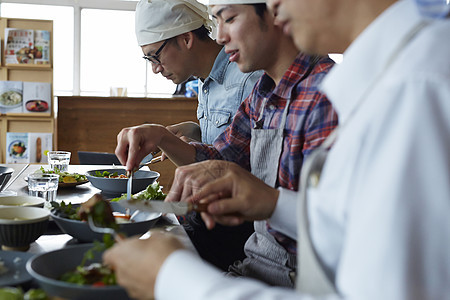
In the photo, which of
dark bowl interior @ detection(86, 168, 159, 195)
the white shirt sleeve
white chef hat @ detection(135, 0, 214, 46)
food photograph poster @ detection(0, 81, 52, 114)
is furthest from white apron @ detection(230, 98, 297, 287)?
food photograph poster @ detection(0, 81, 52, 114)

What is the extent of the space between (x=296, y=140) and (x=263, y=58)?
0.37 metres

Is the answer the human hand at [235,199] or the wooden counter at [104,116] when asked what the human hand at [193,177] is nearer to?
the human hand at [235,199]

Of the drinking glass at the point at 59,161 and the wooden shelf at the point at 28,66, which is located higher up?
the wooden shelf at the point at 28,66

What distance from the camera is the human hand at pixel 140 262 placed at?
2.53 feet

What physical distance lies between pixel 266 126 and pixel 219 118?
87 cm

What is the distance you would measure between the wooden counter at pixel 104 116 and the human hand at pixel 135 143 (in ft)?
9.22

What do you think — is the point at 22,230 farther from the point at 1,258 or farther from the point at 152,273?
the point at 152,273

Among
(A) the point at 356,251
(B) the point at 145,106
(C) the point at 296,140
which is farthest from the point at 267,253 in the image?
(B) the point at 145,106

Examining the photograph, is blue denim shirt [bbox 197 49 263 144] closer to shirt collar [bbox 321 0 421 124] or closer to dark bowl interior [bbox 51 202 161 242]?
dark bowl interior [bbox 51 202 161 242]

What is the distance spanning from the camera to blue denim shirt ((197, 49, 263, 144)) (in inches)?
91.2

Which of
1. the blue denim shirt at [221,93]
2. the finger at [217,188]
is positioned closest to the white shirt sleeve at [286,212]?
the finger at [217,188]

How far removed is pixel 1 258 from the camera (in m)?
0.99

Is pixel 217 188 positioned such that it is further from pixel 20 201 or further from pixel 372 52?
pixel 20 201

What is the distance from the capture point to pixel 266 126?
5.36 feet
